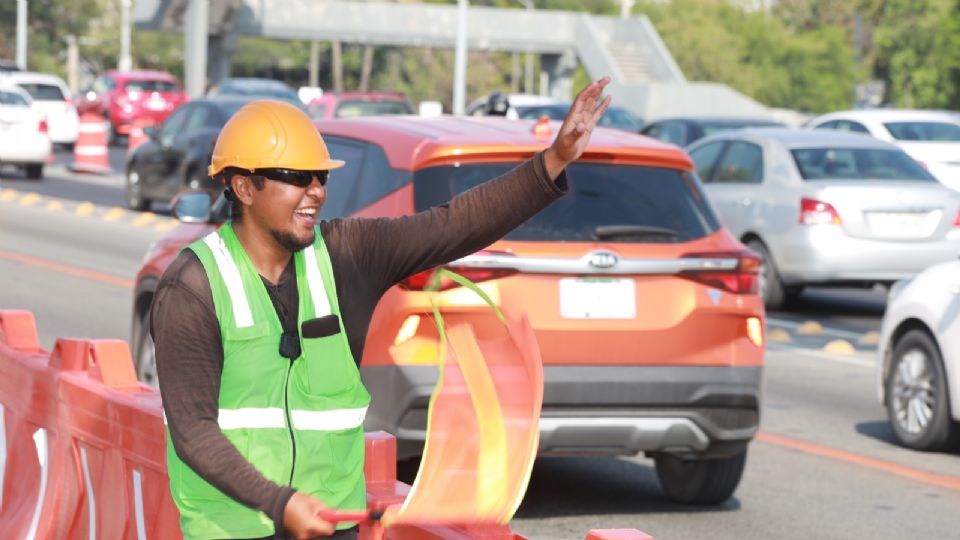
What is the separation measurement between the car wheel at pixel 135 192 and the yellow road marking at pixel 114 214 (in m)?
0.54

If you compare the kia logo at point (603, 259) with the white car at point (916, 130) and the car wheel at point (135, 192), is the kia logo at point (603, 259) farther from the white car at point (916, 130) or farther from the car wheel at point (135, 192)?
the car wheel at point (135, 192)

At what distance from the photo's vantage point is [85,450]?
6.11 m

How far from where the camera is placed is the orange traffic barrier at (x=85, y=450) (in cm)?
530

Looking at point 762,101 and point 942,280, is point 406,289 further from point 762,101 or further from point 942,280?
point 762,101

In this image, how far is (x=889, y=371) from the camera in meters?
10.7

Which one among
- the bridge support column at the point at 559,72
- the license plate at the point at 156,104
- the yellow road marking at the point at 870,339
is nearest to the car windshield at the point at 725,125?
the yellow road marking at the point at 870,339

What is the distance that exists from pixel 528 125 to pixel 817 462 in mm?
→ 2628

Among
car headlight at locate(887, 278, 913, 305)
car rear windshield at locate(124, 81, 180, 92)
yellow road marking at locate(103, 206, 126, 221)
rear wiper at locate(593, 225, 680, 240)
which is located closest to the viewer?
rear wiper at locate(593, 225, 680, 240)

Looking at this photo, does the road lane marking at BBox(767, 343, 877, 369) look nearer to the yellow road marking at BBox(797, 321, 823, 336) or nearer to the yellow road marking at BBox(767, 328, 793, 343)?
the yellow road marking at BBox(767, 328, 793, 343)

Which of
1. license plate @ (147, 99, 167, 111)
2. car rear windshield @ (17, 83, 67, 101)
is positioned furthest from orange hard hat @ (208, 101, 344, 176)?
license plate @ (147, 99, 167, 111)

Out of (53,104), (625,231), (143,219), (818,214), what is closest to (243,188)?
(625,231)

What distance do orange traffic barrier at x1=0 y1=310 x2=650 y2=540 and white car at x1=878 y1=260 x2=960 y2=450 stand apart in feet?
16.3

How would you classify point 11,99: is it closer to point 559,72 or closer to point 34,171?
point 34,171

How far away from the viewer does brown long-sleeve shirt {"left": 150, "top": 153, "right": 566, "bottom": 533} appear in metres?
3.69
